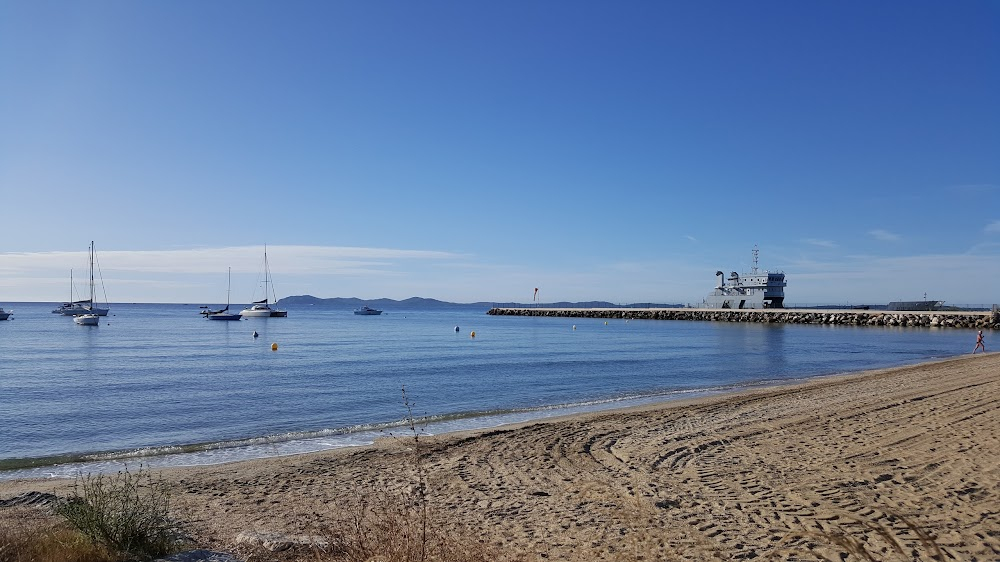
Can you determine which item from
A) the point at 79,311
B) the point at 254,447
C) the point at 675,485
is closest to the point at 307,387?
the point at 254,447

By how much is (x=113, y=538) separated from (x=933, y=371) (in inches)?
1042

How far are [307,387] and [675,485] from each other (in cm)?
1593

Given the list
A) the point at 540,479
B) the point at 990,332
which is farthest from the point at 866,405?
the point at 990,332

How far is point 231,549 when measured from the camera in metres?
5.82

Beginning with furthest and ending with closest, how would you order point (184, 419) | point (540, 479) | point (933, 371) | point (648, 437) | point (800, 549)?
point (933, 371), point (184, 419), point (648, 437), point (540, 479), point (800, 549)

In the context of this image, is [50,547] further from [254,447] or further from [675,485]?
[254,447]

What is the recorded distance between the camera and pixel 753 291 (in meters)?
81.8

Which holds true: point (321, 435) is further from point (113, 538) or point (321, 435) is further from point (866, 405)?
point (866, 405)

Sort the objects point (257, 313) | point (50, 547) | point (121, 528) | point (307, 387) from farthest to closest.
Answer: point (257, 313) < point (307, 387) < point (121, 528) < point (50, 547)

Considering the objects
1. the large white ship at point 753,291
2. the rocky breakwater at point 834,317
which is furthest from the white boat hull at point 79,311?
the large white ship at point 753,291

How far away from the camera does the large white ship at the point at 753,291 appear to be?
3169 inches

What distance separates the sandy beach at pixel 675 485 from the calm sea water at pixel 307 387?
186cm

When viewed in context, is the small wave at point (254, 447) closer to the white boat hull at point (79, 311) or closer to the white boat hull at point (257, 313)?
the white boat hull at point (257, 313)

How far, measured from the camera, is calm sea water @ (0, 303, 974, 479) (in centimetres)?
1295
